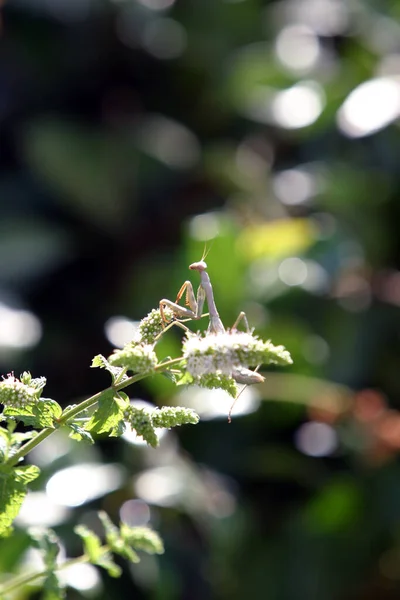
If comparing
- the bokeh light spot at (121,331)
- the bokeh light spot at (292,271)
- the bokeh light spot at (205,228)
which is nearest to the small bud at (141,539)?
the bokeh light spot at (121,331)

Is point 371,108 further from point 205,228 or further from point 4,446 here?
point 4,446

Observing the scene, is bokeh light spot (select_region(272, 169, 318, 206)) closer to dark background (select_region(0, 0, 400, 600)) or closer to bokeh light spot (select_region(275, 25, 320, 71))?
dark background (select_region(0, 0, 400, 600))

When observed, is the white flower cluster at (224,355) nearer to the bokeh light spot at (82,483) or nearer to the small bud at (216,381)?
the small bud at (216,381)

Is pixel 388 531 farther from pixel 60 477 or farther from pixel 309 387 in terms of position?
pixel 60 477

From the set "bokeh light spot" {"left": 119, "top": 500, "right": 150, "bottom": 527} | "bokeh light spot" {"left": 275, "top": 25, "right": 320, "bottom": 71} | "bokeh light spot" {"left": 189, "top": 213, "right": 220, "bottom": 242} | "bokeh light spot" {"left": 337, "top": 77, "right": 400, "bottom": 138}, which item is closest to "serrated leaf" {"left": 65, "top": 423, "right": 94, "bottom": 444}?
"bokeh light spot" {"left": 119, "top": 500, "right": 150, "bottom": 527}

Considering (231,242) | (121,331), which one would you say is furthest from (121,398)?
(231,242)

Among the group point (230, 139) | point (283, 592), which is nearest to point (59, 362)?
point (283, 592)
